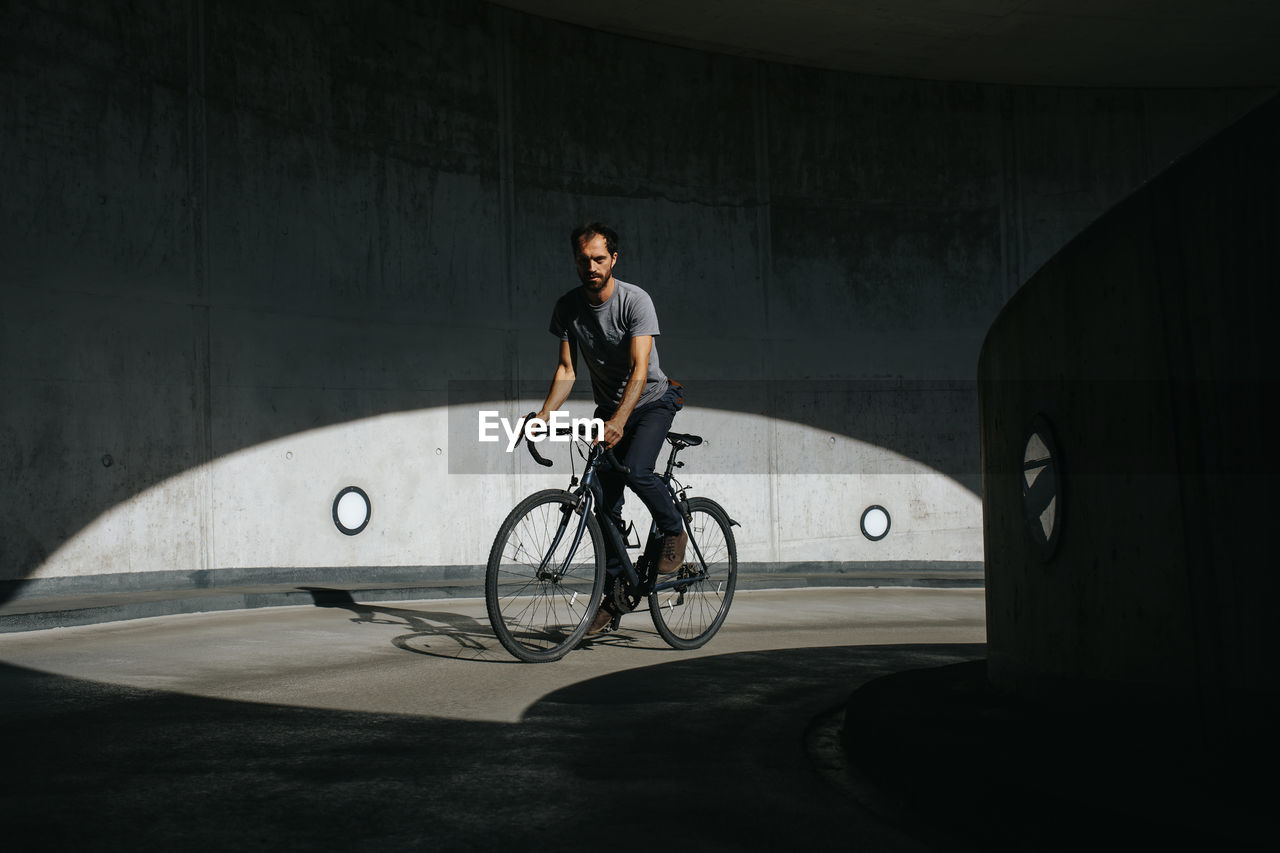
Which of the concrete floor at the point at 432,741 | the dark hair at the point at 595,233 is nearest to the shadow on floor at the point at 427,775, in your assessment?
the concrete floor at the point at 432,741

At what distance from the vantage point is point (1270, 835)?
2.02 metres

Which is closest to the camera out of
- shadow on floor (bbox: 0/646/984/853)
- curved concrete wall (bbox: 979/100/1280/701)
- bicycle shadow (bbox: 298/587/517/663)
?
curved concrete wall (bbox: 979/100/1280/701)

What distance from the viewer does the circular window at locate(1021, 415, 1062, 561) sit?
10.6 feet

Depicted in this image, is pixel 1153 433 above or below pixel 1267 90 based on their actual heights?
below

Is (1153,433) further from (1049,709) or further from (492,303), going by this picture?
(492,303)

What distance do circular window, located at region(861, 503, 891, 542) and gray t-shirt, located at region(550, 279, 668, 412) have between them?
700cm

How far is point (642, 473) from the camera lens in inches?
209

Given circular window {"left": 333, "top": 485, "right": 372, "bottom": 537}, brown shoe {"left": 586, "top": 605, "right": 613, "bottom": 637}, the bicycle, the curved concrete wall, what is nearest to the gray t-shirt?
the bicycle

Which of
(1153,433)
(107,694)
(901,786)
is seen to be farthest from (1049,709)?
(107,694)

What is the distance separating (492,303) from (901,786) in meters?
8.11

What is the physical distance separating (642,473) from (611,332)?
700 mm

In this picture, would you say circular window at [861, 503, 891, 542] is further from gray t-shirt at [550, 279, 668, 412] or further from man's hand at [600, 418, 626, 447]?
man's hand at [600, 418, 626, 447]

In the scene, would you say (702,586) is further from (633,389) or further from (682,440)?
(633,389)

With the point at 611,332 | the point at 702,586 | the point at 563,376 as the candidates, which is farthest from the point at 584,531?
the point at 702,586
